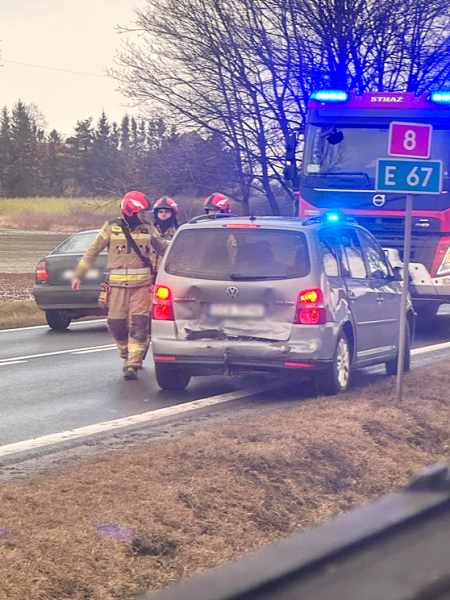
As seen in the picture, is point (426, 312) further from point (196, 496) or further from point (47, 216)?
point (47, 216)

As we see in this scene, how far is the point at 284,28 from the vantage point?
2275 cm

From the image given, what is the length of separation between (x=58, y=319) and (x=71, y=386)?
5177 mm

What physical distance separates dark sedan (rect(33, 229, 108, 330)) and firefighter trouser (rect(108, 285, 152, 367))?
4.23 m

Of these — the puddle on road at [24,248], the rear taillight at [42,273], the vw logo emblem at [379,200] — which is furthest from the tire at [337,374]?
the puddle on road at [24,248]

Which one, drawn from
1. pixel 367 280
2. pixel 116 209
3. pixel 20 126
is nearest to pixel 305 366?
pixel 367 280

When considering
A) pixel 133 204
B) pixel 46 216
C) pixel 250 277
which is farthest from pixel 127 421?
pixel 46 216

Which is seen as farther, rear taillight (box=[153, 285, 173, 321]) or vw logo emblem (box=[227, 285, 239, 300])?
rear taillight (box=[153, 285, 173, 321])

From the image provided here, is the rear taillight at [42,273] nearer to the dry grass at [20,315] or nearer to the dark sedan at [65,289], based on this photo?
the dark sedan at [65,289]

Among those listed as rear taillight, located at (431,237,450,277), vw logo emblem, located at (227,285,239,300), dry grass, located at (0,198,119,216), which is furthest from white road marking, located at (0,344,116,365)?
dry grass, located at (0,198,119,216)

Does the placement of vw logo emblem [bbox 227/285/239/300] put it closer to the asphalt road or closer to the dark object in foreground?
the asphalt road

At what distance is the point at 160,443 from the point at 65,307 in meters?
8.02

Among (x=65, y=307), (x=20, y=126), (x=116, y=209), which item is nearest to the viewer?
(x=65, y=307)

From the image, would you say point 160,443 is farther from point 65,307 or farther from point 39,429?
point 65,307

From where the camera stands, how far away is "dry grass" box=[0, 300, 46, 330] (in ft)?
49.8
